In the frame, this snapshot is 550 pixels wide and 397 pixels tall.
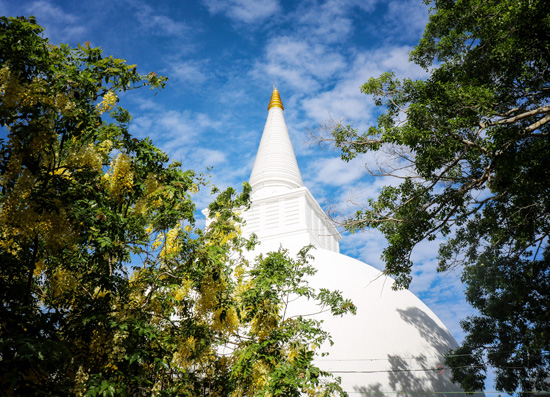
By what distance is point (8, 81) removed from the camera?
358 centimetres

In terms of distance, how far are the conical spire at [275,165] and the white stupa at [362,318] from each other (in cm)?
5

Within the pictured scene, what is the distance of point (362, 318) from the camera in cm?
1075

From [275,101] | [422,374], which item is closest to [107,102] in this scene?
[422,374]

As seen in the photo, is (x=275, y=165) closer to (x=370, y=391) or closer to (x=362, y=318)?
(x=362, y=318)

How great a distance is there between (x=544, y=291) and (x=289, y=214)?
7.96 meters

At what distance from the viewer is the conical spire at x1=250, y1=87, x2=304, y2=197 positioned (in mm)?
16375

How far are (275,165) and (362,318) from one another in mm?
8125

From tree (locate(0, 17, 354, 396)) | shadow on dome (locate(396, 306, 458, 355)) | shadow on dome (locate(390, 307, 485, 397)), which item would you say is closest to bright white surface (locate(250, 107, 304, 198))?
shadow on dome (locate(396, 306, 458, 355))

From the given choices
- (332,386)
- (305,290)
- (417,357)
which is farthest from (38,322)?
(417,357)

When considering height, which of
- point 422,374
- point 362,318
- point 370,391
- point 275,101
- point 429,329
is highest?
point 275,101

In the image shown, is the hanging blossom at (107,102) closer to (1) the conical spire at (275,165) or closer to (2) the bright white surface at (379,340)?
(2) the bright white surface at (379,340)

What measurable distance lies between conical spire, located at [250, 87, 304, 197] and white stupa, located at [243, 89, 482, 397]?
5 cm

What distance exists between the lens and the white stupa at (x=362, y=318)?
9.71 metres

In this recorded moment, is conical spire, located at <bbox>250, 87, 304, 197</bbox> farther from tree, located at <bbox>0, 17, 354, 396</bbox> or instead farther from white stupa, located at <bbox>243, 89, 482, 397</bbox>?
tree, located at <bbox>0, 17, 354, 396</bbox>
